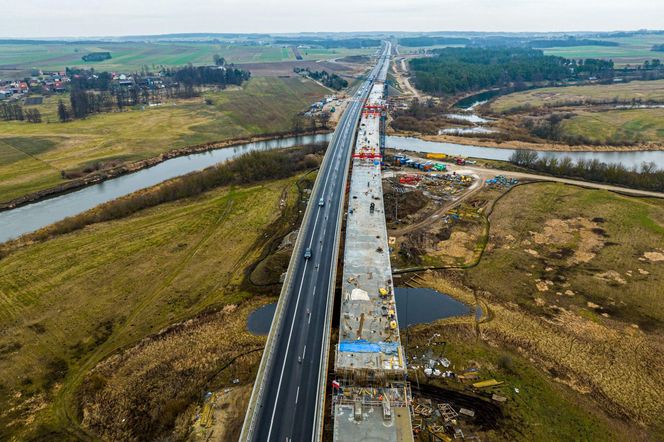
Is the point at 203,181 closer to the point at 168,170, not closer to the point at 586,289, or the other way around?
the point at 168,170

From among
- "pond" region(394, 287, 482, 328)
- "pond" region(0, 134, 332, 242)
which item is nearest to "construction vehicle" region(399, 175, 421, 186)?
"pond" region(394, 287, 482, 328)

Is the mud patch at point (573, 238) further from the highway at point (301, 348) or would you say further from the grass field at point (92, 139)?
the grass field at point (92, 139)

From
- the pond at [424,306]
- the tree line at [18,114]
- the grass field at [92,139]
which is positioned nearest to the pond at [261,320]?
the pond at [424,306]

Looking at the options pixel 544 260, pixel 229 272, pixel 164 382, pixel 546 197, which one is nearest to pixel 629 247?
pixel 544 260

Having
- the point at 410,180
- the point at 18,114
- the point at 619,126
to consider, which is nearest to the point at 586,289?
the point at 410,180

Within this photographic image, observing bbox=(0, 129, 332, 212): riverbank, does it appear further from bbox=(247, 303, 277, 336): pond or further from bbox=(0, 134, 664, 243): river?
bbox=(247, 303, 277, 336): pond

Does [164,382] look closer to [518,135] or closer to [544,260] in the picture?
[544,260]
